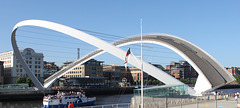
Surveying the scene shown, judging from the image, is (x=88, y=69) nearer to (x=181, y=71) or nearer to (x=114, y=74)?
(x=114, y=74)

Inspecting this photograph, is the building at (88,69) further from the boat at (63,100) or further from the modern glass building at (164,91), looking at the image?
the modern glass building at (164,91)

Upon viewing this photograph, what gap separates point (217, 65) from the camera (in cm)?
2958

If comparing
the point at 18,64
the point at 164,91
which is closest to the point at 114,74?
the point at 18,64

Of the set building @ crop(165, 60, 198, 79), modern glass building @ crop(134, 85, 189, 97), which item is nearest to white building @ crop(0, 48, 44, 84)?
modern glass building @ crop(134, 85, 189, 97)

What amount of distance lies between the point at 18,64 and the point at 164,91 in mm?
68875

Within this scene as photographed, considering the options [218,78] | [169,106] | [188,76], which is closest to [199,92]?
[218,78]

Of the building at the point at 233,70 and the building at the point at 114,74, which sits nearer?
the building at the point at 114,74

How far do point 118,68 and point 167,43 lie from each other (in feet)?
264

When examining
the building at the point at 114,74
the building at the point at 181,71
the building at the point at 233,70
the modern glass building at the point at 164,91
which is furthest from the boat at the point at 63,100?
the building at the point at 233,70

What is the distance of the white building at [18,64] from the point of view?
81200mm

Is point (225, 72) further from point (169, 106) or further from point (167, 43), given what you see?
point (169, 106)

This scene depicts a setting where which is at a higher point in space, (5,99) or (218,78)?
(218,78)

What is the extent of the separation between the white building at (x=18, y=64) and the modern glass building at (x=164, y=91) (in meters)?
66.2

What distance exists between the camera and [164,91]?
920 inches
